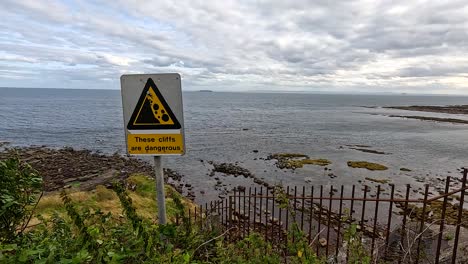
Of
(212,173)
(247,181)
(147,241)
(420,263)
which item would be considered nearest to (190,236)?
(147,241)

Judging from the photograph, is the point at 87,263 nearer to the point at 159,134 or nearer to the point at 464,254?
the point at 159,134

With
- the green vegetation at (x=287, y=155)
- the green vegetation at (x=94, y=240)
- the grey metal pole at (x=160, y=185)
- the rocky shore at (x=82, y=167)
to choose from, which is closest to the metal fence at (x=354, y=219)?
the green vegetation at (x=94, y=240)

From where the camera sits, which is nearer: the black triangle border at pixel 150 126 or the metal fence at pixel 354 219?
the black triangle border at pixel 150 126

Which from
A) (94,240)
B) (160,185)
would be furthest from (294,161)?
(94,240)

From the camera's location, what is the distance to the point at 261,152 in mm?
34375

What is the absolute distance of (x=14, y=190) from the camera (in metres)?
2.62

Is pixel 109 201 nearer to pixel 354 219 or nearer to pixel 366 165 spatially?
pixel 354 219

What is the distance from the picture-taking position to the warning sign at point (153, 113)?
2.53 m

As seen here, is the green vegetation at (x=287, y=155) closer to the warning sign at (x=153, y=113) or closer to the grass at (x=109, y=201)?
the grass at (x=109, y=201)

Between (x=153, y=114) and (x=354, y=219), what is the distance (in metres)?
5.46

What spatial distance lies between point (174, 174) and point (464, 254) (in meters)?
23.1

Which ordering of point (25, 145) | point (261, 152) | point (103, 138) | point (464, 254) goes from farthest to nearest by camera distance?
point (103, 138) < point (25, 145) < point (261, 152) < point (464, 254)

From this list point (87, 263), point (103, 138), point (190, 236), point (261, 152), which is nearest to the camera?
point (87, 263)

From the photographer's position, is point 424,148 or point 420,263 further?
point 424,148
